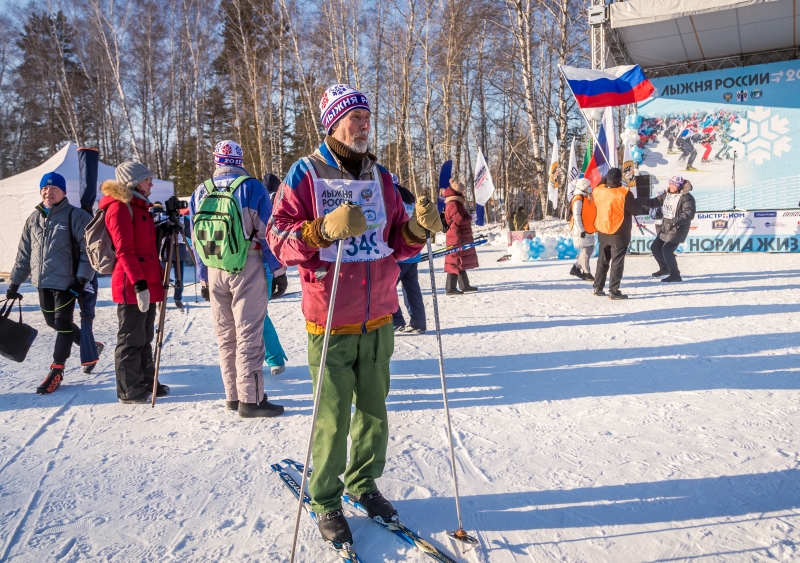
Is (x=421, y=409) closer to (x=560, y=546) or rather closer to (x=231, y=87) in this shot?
(x=560, y=546)

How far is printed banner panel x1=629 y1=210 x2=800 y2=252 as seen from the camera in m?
13.4

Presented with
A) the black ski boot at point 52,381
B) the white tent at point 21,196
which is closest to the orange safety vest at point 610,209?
the black ski boot at point 52,381

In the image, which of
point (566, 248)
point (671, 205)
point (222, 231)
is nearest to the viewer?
point (222, 231)

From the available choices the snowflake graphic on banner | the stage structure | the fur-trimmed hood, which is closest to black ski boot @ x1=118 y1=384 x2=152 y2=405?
the fur-trimmed hood

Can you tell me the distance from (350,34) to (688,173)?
514 inches

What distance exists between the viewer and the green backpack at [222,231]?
382cm

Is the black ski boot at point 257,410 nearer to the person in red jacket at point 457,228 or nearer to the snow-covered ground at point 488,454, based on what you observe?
the snow-covered ground at point 488,454

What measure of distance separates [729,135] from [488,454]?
14560 millimetres

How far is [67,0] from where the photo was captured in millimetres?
24109

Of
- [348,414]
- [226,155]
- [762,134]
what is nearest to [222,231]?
[226,155]

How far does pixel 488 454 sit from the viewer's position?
3.36 metres

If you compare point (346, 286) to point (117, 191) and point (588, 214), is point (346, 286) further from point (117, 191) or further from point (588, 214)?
point (588, 214)

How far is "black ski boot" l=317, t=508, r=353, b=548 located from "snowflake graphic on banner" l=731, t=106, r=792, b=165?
15.6 metres

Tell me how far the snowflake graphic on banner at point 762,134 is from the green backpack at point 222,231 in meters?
14.8
